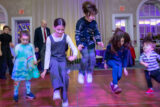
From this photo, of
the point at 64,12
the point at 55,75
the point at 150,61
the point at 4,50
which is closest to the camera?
the point at 55,75

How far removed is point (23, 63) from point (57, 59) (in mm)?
815

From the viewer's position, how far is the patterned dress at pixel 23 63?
2781 millimetres

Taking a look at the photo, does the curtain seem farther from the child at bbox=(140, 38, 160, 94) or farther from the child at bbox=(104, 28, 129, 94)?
the child at bbox=(104, 28, 129, 94)

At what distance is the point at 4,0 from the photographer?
9641 millimetres

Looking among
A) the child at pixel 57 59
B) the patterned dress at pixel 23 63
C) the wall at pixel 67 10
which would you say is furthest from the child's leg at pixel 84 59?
the wall at pixel 67 10

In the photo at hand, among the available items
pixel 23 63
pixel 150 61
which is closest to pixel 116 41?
pixel 150 61

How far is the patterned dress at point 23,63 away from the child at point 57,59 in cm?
67

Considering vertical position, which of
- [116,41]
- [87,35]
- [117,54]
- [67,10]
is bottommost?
[117,54]

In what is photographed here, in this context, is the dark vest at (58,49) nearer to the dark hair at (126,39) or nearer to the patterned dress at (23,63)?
the patterned dress at (23,63)

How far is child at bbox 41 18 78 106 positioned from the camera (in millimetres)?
2266

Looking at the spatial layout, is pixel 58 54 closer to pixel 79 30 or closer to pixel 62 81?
pixel 62 81

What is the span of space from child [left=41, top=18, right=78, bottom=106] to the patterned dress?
67cm

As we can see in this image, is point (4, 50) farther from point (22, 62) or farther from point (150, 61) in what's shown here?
point (150, 61)

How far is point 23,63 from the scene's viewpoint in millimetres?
2816
